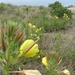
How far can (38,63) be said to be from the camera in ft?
13.1

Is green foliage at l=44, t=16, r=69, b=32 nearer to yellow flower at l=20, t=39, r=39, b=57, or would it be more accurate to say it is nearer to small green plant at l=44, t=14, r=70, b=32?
small green plant at l=44, t=14, r=70, b=32

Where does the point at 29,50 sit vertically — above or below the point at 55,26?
above

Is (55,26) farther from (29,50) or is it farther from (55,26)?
(29,50)

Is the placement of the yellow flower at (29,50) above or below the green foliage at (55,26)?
above

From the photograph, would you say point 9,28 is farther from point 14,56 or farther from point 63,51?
point 63,51

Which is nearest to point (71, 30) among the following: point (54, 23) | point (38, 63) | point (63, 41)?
point (54, 23)

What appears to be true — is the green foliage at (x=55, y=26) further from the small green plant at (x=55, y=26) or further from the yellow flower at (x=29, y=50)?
the yellow flower at (x=29, y=50)

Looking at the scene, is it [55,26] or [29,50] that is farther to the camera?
[55,26]

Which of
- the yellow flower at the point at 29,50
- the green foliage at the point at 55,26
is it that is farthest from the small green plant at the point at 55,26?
the yellow flower at the point at 29,50

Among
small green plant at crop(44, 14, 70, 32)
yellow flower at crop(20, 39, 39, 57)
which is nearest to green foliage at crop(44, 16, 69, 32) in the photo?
small green plant at crop(44, 14, 70, 32)

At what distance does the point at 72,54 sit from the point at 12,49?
9.79 feet

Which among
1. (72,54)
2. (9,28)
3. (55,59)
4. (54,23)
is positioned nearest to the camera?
(9,28)

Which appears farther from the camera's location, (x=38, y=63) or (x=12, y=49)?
(x=38, y=63)

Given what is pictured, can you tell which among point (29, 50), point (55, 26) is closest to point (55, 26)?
point (55, 26)
